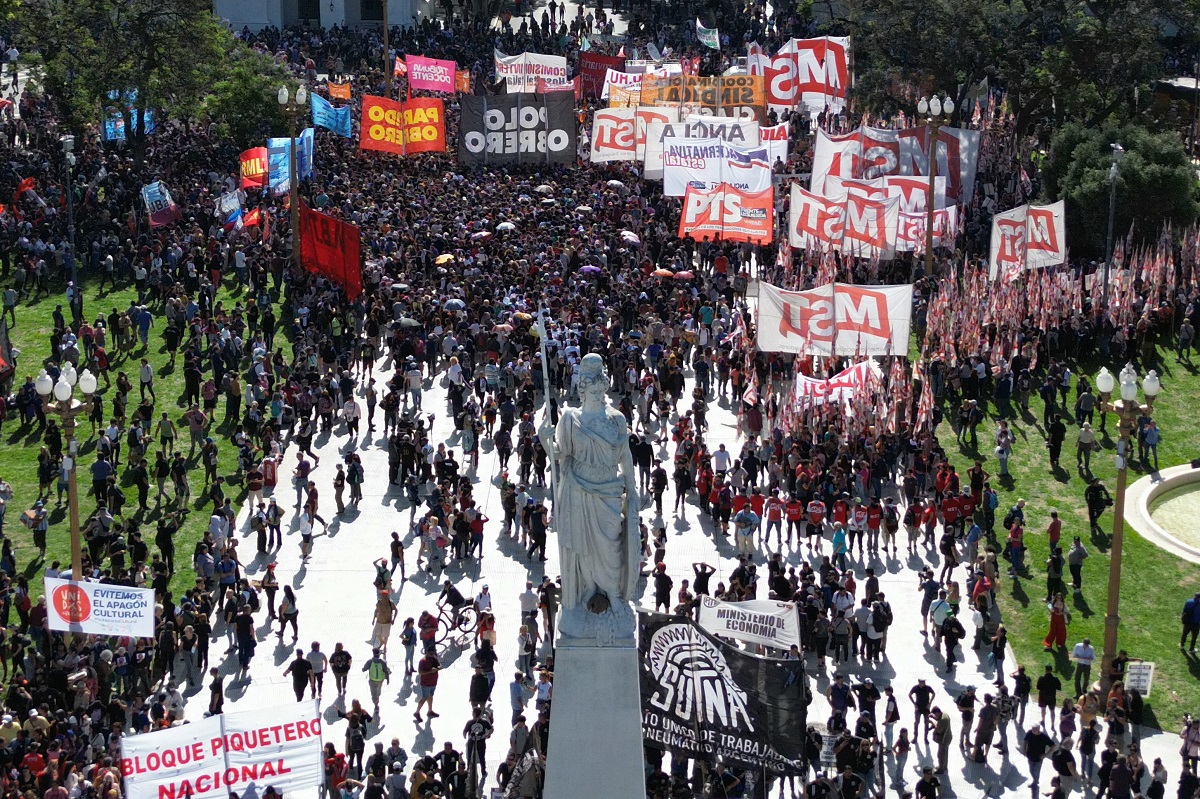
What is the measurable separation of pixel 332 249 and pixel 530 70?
21.1m

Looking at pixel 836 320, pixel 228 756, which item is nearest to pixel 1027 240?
pixel 836 320

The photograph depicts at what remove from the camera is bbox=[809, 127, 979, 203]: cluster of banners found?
170ft

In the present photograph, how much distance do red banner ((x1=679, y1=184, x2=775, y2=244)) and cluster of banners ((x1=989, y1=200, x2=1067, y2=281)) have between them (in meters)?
5.04

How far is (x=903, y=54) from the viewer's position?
63.3m

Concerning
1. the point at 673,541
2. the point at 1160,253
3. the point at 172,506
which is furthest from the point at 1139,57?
the point at 172,506

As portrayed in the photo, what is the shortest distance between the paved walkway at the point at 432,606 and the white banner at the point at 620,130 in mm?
18401

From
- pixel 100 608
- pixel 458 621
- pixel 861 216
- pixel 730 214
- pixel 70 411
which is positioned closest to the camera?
pixel 100 608

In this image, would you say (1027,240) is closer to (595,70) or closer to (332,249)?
(332,249)

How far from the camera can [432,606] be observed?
104 ft

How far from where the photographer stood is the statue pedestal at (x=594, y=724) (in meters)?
18.4

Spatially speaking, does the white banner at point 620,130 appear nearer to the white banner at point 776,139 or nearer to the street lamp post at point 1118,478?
the white banner at point 776,139

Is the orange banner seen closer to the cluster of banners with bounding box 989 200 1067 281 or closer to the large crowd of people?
the large crowd of people

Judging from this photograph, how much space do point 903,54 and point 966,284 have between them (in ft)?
71.4

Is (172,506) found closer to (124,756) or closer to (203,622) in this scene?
(203,622)
